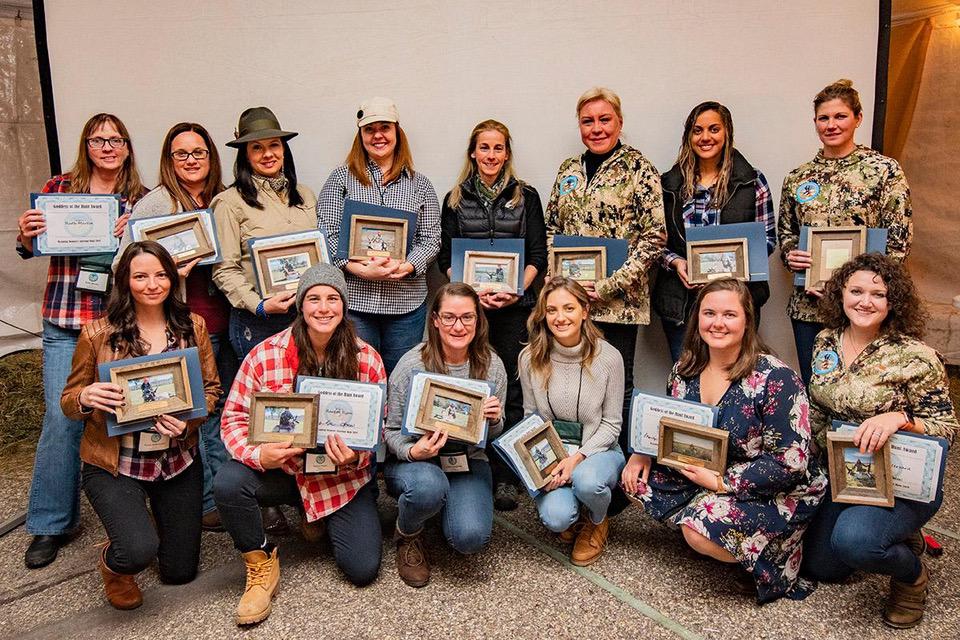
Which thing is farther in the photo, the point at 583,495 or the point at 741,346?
the point at 583,495

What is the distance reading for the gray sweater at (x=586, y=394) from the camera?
3.10m

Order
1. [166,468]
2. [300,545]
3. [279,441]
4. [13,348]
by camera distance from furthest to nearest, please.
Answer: [13,348], [300,545], [166,468], [279,441]

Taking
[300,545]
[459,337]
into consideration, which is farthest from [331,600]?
[459,337]

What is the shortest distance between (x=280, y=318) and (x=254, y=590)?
1229mm

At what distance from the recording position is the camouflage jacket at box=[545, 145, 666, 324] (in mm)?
3467

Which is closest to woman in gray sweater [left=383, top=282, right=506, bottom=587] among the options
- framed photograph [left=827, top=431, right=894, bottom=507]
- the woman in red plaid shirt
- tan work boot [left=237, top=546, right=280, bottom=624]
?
the woman in red plaid shirt

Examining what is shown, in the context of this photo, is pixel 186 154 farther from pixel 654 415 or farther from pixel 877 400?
pixel 877 400

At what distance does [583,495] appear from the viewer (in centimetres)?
291

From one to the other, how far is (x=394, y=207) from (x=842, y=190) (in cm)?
216

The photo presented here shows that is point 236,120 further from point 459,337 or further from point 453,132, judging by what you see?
point 459,337

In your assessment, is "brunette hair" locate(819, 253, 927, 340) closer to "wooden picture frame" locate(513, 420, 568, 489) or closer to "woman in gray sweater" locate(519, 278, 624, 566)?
"woman in gray sweater" locate(519, 278, 624, 566)

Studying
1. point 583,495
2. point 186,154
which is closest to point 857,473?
point 583,495

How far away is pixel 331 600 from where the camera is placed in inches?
109

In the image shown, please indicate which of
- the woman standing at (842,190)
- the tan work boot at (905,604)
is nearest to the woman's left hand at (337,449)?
the tan work boot at (905,604)
